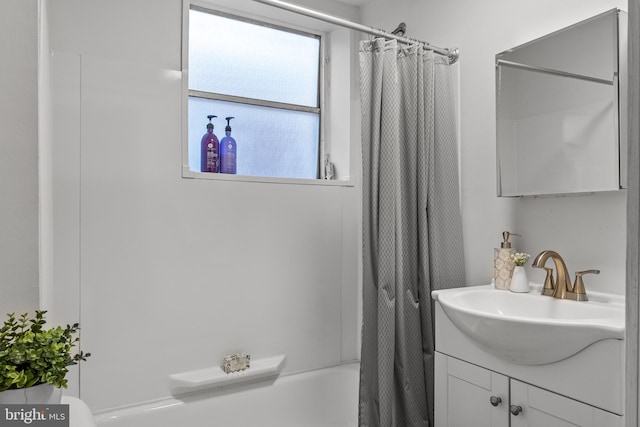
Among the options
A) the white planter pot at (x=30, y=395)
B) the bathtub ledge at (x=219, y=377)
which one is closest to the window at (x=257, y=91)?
the bathtub ledge at (x=219, y=377)

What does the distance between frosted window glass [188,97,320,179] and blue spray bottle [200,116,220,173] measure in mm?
62

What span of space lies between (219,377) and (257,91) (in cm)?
154

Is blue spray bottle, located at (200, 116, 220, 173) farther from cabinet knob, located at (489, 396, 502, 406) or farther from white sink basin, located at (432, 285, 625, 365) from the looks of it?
cabinet knob, located at (489, 396, 502, 406)

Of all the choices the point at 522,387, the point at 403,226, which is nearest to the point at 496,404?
the point at 522,387

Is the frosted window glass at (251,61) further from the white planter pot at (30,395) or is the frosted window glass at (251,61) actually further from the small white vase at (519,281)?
the white planter pot at (30,395)

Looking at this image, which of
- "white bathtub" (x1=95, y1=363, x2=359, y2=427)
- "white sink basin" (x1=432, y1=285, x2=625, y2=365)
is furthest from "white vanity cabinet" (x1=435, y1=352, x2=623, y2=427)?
"white bathtub" (x1=95, y1=363, x2=359, y2=427)

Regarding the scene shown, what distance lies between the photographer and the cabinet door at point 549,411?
1.20 meters

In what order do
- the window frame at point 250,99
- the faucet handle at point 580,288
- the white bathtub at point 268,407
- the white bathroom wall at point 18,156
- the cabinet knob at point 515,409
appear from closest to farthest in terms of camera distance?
the white bathroom wall at point 18,156 → the cabinet knob at point 515,409 → the faucet handle at point 580,288 → the white bathtub at point 268,407 → the window frame at point 250,99

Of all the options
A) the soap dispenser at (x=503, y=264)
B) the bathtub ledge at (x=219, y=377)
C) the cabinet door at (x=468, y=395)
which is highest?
the soap dispenser at (x=503, y=264)

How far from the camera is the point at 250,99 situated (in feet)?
8.14

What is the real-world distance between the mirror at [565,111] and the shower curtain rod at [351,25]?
Answer: 0.30m

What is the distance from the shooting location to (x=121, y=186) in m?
1.97

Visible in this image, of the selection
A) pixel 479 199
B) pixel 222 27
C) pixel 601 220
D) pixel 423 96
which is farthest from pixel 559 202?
pixel 222 27

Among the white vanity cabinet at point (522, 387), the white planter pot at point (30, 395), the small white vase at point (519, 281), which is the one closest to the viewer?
the white planter pot at point (30, 395)
